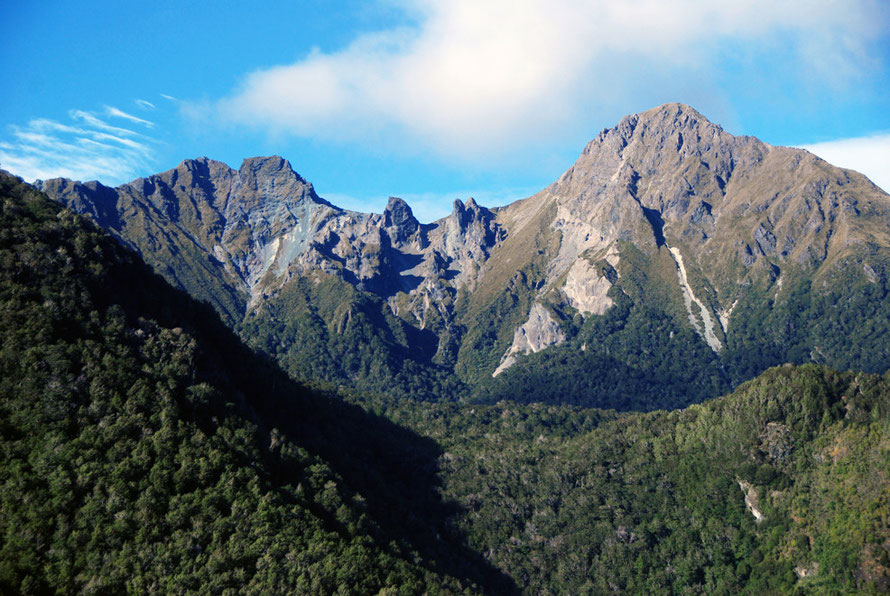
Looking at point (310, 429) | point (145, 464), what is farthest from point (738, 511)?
point (145, 464)

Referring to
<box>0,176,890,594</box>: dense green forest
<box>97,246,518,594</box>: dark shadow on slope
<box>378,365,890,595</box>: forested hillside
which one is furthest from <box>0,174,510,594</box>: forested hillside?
<box>378,365,890,595</box>: forested hillside

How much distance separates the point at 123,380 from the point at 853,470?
173571mm

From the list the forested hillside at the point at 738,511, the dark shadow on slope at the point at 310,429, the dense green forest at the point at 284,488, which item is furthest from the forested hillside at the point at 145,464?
the forested hillside at the point at 738,511

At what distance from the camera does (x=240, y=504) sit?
117 metres

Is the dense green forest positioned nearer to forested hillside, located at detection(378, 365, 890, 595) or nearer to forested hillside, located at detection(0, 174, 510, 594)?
forested hillside, located at detection(0, 174, 510, 594)

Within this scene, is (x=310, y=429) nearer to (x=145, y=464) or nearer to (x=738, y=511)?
(x=145, y=464)

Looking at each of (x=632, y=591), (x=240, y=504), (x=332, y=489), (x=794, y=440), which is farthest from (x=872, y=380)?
(x=240, y=504)

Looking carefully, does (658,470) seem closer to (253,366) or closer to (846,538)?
(846,538)

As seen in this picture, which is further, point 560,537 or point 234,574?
point 560,537

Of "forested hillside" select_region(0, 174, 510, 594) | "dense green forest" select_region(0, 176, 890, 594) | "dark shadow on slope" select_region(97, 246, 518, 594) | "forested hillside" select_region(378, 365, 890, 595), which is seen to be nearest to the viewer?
"forested hillside" select_region(0, 174, 510, 594)

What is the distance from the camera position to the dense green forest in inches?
4195

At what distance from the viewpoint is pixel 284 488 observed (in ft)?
422

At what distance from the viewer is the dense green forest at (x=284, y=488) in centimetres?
10656

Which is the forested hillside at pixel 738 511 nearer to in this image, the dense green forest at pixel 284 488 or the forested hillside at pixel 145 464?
the dense green forest at pixel 284 488
